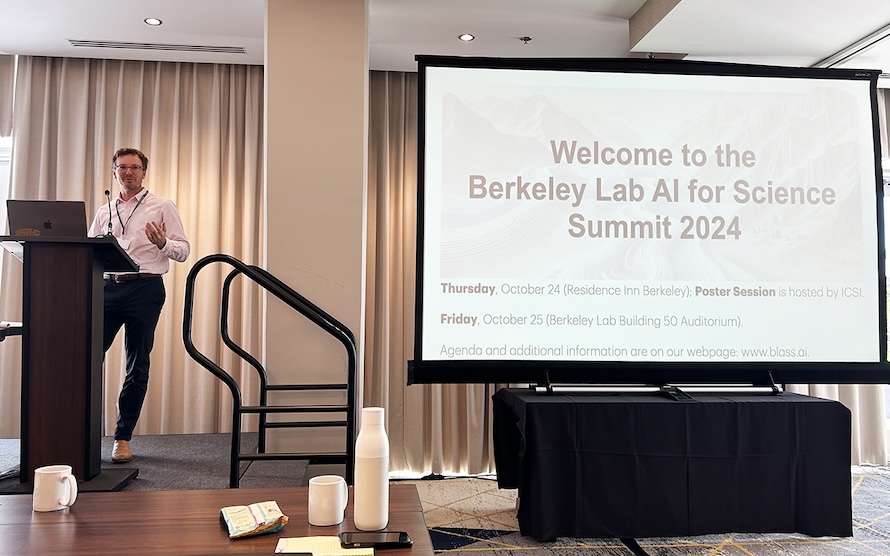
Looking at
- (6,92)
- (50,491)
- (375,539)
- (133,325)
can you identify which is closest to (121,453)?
(133,325)

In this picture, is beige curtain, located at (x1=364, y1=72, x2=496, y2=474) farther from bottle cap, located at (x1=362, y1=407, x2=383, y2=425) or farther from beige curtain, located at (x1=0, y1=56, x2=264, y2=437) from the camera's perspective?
bottle cap, located at (x1=362, y1=407, x2=383, y2=425)

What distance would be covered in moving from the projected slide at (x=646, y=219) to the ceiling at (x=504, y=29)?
2.16 ft

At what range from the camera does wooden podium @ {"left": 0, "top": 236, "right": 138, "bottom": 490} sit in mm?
2010

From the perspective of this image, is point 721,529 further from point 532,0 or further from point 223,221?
point 223,221

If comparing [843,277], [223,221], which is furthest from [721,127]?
[223,221]

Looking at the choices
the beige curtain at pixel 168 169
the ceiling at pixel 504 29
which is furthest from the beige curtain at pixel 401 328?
the beige curtain at pixel 168 169

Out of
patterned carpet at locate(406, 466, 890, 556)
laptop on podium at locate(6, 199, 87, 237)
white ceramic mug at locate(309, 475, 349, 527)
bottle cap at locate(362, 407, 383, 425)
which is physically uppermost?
laptop on podium at locate(6, 199, 87, 237)

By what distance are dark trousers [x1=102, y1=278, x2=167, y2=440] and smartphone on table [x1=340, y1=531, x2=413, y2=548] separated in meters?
2.16

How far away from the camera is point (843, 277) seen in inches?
111

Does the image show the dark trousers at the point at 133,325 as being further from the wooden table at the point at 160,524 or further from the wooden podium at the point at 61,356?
the wooden table at the point at 160,524

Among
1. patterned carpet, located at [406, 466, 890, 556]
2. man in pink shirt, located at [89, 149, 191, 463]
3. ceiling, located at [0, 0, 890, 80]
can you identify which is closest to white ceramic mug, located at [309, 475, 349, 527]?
patterned carpet, located at [406, 466, 890, 556]

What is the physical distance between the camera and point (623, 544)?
2.76 meters

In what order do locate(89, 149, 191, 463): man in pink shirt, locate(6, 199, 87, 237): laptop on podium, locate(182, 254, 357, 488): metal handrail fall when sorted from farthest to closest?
locate(89, 149, 191, 463): man in pink shirt → locate(6, 199, 87, 237): laptop on podium → locate(182, 254, 357, 488): metal handrail

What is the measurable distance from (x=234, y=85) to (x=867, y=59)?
157 inches
